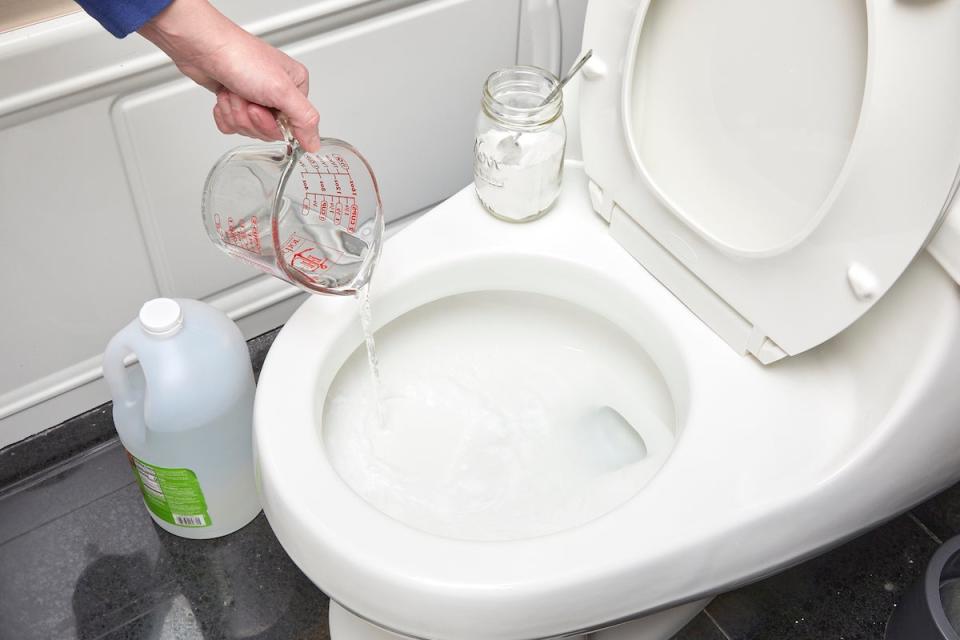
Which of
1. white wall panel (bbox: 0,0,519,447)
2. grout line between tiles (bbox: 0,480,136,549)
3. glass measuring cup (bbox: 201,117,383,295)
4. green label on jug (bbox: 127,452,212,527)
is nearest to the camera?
glass measuring cup (bbox: 201,117,383,295)

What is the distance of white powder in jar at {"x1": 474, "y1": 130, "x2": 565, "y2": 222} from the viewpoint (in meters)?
0.84

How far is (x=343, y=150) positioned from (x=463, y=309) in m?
0.23

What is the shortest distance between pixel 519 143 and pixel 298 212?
205 millimetres

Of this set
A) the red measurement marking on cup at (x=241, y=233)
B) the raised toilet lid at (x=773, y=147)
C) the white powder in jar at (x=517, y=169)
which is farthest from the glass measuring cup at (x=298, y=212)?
the raised toilet lid at (x=773, y=147)

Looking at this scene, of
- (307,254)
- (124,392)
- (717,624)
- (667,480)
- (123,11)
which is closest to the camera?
(123,11)

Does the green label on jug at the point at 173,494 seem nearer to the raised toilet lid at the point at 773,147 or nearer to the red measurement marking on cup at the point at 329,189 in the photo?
the red measurement marking on cup at the point at 329,189

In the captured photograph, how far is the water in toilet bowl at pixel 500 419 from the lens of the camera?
82 centimetres

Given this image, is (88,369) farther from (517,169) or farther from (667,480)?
(667,480)

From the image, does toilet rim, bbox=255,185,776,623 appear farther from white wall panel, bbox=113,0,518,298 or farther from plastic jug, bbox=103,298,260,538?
white wall panel, bbox=113,0,518,298

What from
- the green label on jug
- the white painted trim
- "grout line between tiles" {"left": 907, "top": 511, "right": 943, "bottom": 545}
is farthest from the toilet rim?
"grout line between tiles" {"left": 907, "top": 511, "right": 943, "bottom": 545}

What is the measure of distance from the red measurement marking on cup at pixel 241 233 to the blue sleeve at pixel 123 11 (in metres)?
0.18

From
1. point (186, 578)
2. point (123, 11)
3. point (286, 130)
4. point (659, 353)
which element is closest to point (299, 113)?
point (286, 130)

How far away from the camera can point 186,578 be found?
3.47ft

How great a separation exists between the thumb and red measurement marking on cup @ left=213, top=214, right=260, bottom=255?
86mm
